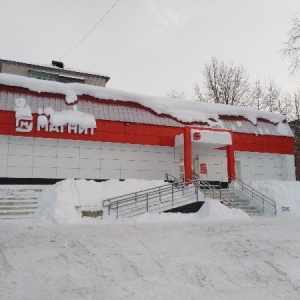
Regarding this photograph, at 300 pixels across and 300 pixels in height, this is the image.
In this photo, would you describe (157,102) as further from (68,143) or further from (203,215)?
(203,215)

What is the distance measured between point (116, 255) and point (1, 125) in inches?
532

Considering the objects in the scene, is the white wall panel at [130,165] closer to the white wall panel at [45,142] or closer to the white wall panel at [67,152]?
the white wall panel at [67,152]

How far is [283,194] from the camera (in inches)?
696

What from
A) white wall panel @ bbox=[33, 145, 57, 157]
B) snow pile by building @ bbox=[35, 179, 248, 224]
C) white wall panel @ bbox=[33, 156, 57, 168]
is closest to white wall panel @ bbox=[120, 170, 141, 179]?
snow pile by building @ bbox=[35, 179, 248, 224]

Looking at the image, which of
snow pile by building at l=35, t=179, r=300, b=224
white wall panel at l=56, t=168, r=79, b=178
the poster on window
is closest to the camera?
snow pile by building at l=35, t=179, r=300, b=224

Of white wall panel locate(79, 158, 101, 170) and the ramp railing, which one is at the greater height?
white wall panel locate(79, 158, 101, 170)

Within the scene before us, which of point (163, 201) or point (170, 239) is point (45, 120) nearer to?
point (163, 201)

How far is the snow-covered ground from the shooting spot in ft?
15.6

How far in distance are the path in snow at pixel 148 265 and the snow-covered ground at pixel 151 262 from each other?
15mm

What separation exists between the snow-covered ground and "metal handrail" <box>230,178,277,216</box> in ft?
20.9

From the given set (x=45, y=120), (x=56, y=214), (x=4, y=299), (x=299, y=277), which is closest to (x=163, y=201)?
(x=56, y=214)

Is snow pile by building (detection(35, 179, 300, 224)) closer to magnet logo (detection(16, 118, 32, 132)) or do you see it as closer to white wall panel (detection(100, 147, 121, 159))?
white wall panel (detection(100, 147, 121, 159))

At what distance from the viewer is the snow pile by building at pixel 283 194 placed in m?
16.1

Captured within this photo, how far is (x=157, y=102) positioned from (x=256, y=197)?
907 centimetres
